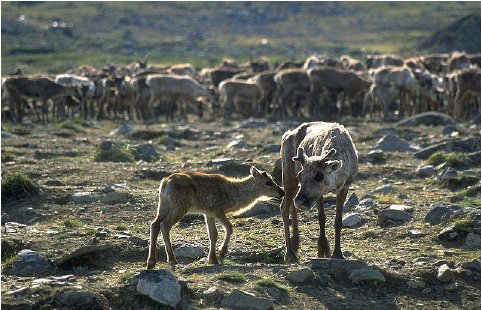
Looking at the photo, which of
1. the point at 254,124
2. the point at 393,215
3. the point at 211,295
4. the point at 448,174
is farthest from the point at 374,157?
the point at 211,295

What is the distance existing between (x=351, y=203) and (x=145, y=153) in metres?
6.42

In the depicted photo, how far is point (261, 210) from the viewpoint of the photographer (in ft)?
44.1

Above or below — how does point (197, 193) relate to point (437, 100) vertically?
above

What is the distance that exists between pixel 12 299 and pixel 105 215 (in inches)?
177

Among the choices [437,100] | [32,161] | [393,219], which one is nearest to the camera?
[393,219]

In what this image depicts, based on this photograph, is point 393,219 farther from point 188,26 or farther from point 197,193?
point 188,26

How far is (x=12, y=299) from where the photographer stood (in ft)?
27.6

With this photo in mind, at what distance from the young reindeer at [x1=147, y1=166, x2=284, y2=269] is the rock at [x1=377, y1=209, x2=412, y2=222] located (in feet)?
5.69

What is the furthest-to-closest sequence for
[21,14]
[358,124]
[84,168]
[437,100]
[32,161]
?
[21,14], [437,100], [358,124], [32,161], [84,168]

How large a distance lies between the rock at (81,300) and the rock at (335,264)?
251 cm

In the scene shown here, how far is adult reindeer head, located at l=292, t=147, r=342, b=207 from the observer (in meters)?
9.88

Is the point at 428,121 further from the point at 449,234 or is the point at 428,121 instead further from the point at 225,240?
the point at 225,240

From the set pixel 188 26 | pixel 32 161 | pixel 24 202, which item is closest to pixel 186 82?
pixel 32 161

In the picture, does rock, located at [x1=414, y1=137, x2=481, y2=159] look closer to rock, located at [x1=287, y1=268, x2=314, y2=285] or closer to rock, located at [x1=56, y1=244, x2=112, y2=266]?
rock, located at [x1=287, y1=268, x2=314, y2=285]
